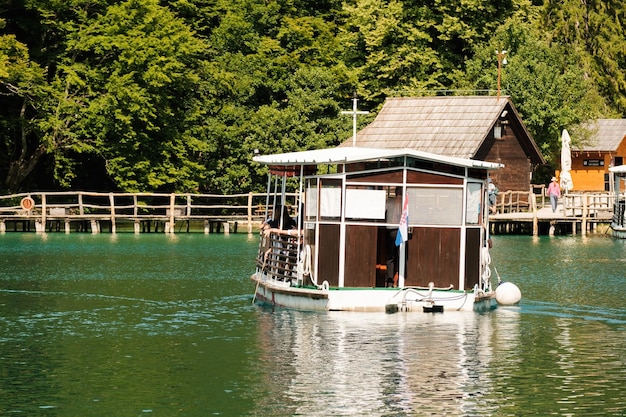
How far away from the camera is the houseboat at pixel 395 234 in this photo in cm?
3066

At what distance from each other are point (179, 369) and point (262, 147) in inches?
1955

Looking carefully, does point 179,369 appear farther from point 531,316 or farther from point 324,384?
point 531,316

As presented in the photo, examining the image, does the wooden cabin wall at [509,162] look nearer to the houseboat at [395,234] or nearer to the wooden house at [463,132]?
the wooden house at [463,132]

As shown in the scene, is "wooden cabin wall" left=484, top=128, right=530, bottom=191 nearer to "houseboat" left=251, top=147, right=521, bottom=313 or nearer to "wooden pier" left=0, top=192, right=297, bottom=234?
"wooden pier" left=0, top=192, right=297, bottom=234

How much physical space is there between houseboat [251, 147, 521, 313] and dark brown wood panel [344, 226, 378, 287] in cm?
2

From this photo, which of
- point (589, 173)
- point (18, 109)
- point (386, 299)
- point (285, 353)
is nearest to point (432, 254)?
point (386, 299)

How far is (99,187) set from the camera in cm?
7569

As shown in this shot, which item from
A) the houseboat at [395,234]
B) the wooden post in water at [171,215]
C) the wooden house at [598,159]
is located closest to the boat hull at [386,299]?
the houseboat at [395,234]

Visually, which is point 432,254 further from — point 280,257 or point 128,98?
point 128,98

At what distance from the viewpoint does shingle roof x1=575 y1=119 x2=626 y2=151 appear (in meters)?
88.8

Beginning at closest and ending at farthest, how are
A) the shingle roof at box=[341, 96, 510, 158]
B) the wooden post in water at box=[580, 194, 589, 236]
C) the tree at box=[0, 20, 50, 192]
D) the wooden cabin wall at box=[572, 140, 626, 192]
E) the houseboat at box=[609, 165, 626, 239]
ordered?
the houseboat at box=[609, 165, 626, 239] → the tree at box=[0, 20, 50, 192] → the wooden post in water at box=[580, 194, 589, 236] → the shingle roof at box=[341, 96, 510, 158] → the wooden cabin wall at box=[572, 140, 626, 192]

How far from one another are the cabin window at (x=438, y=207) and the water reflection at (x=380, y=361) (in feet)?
6.96

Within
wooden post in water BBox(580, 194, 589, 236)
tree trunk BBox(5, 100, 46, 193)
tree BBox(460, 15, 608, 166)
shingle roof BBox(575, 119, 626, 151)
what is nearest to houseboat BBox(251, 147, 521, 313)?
wooden post in water BBox(580, 194, 589, 236)

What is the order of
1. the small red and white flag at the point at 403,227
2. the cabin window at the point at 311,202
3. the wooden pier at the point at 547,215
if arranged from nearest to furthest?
the small red and white flag at the point at 403,227, the cabin window at the point at 311,202, the wooden pier at the point at 547,215
